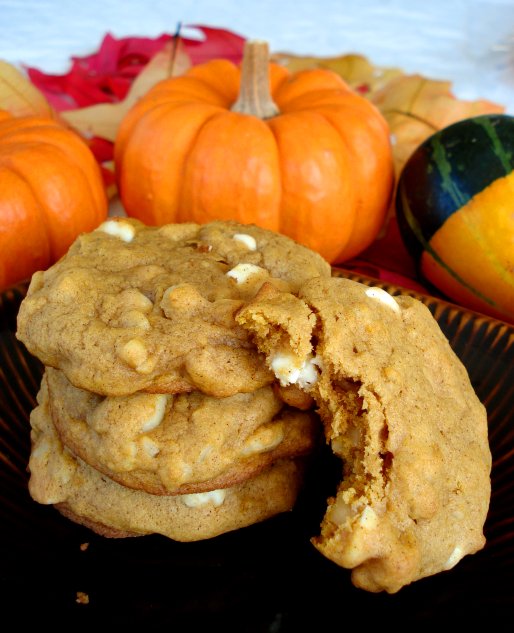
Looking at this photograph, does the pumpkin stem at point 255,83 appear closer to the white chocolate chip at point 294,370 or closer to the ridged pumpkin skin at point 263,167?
the ridged pumpkin skin at point 263,167

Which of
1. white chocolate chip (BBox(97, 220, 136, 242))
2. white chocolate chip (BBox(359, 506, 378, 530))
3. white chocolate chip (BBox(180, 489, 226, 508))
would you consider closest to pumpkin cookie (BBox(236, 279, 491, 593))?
white chocolate chip (BBox(359, 506, 378, 530))

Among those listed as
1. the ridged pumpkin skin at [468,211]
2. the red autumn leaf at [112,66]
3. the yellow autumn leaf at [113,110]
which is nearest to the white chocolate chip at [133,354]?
the ridged pumpkin skin at [468,211]

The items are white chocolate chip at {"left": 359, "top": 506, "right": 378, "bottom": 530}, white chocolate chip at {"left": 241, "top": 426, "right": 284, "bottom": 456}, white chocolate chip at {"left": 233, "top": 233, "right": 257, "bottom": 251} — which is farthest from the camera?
white chocolate chip at {"left": 233, "top": 233, "right": 257, "bottom": 251}

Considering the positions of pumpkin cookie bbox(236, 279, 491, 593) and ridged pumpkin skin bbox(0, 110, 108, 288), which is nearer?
pumpkin cookie bbox(236, 279, 491, 593)

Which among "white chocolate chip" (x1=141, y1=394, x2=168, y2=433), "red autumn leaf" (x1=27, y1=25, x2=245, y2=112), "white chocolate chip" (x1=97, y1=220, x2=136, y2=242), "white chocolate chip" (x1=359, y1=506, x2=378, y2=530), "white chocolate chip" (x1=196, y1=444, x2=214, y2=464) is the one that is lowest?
"red autumn leaf" (x1=27, y1=25, x2=245, y2=112)

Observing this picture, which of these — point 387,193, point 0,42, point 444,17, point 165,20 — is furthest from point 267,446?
point 444,17

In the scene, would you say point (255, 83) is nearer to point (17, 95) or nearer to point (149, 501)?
point (17, 95)

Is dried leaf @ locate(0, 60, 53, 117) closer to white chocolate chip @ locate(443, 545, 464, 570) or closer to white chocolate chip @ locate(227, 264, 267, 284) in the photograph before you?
white chocolate chip @ locate(227, 264, 267, 284)
